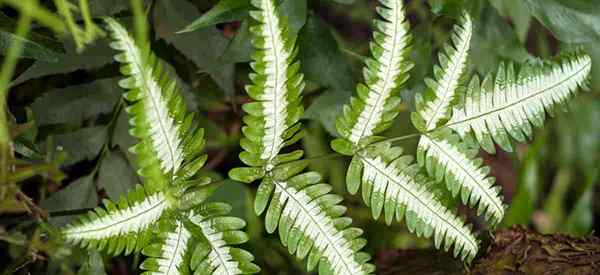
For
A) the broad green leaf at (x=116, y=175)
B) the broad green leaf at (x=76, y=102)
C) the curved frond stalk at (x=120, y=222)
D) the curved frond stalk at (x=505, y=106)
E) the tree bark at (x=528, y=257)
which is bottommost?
the tree bark at (x=528, y=257)

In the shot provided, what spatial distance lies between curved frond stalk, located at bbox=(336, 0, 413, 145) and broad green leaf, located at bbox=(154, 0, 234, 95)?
0.99 feet

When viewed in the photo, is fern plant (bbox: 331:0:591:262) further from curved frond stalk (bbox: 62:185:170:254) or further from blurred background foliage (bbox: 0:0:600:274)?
curved frond stalk (bbox: 62:185:170:254)

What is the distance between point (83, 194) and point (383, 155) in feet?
1.87

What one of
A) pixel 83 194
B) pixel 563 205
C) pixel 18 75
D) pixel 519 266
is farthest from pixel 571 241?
pixel 563 205

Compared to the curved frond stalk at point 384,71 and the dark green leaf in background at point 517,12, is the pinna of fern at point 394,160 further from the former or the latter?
the dark green leaf in background at point 517,12

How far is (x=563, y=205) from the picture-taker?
2.21 m

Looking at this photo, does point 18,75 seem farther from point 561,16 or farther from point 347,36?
point 347,36

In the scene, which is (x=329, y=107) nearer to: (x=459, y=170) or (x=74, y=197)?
(x=459, y=170)

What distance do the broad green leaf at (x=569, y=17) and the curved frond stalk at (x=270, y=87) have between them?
49cm

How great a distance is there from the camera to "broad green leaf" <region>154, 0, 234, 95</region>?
1120 millimetres

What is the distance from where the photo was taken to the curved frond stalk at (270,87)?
83 cm

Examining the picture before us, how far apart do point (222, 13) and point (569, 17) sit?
23.9 inches

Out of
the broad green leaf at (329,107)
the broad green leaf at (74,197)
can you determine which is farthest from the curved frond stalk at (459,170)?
the broad green leaf at (74,197)

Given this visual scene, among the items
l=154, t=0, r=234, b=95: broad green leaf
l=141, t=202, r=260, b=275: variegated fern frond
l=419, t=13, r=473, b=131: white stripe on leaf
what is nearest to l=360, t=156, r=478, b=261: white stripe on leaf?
l=419, t=13, r=473, b=131: white stripe on leaf
